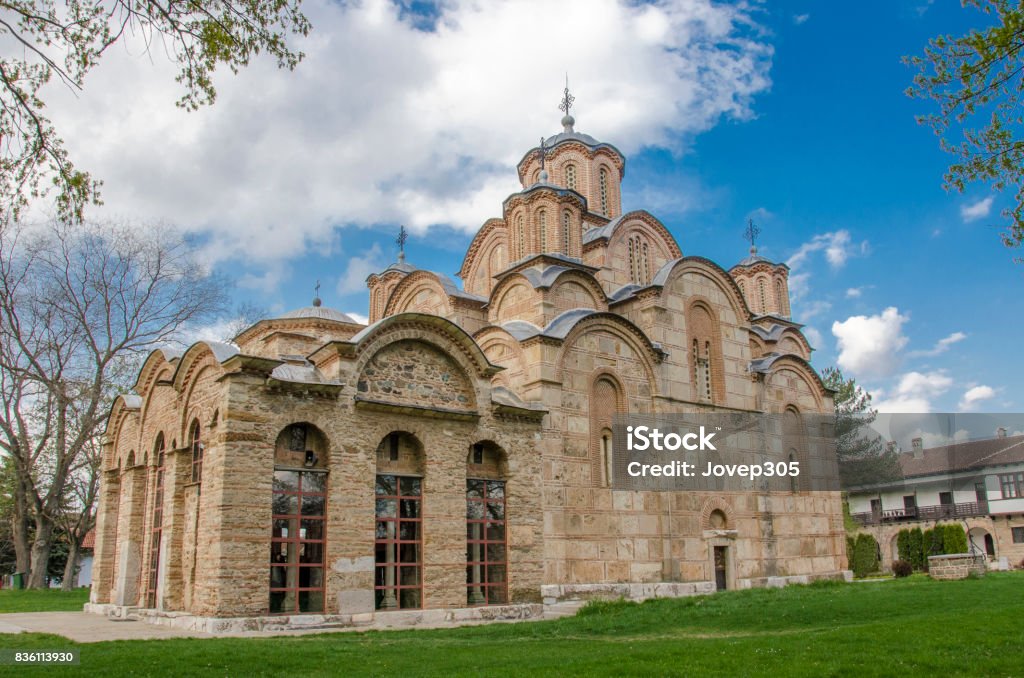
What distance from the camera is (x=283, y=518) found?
12875 millimetres

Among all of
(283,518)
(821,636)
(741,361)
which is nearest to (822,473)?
(741,361)

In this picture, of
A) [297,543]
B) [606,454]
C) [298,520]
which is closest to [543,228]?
[606,454]

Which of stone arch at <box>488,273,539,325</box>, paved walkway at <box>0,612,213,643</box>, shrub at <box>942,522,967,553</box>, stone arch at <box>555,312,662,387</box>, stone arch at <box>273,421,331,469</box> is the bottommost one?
paved walkway at <box>0,612,213,643</box>

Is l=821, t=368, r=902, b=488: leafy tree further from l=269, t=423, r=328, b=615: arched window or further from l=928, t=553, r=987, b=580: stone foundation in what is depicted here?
l=269, t=423, r=328, b=615: arched window

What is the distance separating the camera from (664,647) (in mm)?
9430

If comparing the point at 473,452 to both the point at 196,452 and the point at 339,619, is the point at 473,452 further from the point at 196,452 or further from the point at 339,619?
the point at 196,452

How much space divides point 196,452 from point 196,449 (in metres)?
0.05

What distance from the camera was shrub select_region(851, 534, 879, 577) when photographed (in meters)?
31.5

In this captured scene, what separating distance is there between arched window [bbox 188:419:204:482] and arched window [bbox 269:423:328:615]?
5.60ft

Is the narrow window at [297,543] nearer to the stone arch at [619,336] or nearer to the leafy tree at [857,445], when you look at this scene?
the stone arch at [619,336]

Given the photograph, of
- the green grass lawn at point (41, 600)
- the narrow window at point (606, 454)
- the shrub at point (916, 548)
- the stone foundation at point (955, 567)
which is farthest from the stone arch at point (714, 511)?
the shrub at point (916, 548)

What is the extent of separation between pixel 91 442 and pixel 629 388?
57.0ft

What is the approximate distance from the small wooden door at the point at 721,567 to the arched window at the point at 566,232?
7740 mm

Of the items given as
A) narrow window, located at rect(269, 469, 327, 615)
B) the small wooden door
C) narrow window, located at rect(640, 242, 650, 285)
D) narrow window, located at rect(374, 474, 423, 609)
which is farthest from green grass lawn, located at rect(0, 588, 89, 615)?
narrow window, located at rect(640, 242, 650, 285)
